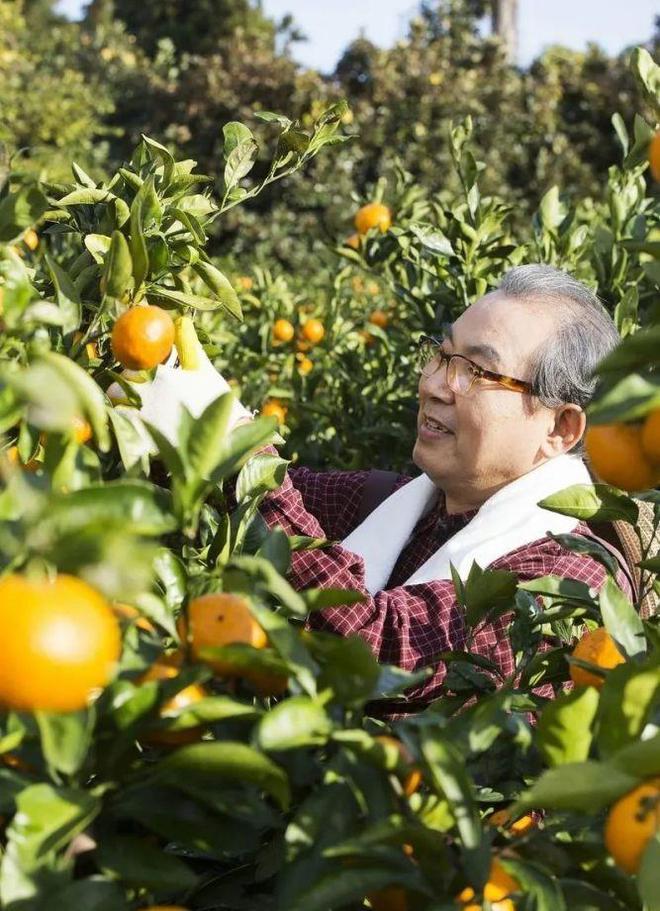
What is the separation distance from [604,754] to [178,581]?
37 cm

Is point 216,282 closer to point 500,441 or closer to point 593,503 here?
point 593,503

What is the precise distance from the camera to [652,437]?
2.57 feet

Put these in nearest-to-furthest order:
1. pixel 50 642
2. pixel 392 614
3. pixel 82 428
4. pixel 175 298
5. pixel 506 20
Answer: pixel 50 642
pixel 82 428
pixel 175 298
pixel 392 614
pixel 506 20

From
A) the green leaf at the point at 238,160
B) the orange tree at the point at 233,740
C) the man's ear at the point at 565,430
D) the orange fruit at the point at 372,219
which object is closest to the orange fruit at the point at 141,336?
the orange tree at the point at 233,740

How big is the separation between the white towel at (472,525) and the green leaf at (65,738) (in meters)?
1.05

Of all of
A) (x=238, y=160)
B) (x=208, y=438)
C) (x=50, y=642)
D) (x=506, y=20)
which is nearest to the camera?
(x=50, y=642)

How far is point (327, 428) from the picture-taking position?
9.64ft

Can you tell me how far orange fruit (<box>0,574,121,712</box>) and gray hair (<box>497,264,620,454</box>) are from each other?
140 centimetres

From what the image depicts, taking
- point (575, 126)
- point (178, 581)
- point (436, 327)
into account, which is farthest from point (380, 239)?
point (575, 126)

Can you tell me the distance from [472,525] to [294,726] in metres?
1.13

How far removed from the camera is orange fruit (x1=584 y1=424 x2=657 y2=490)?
83 cm

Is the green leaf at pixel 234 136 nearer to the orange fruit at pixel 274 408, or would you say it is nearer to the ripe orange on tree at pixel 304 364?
the orange fruit at pixel 274 408

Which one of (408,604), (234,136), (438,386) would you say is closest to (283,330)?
(438,386)

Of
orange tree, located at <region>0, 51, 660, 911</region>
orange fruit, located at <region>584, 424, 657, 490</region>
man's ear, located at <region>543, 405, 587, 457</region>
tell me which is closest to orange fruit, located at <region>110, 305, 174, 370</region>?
orange tree, located at <region>0, 51, 660, 911</region>
